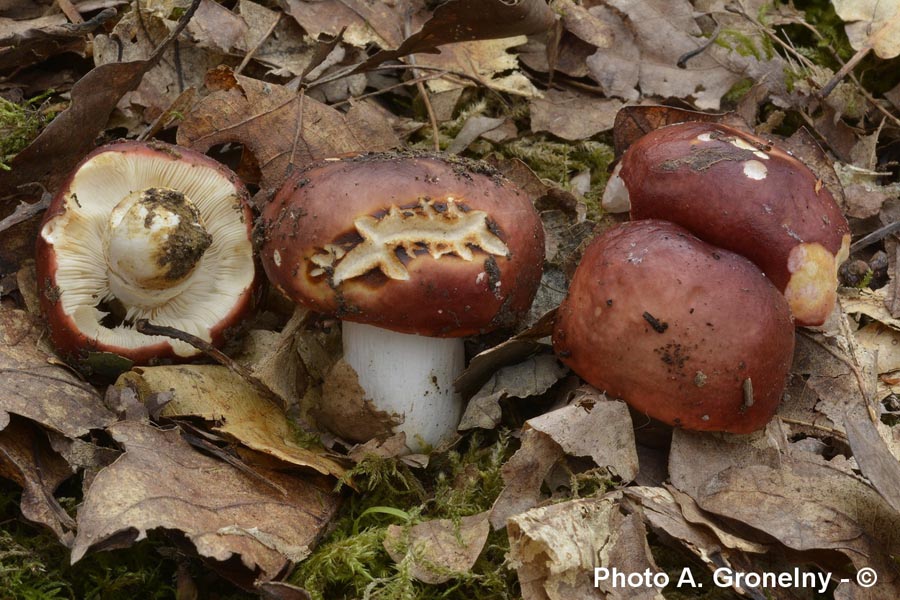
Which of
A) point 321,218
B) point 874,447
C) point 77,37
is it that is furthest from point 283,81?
point 874,447

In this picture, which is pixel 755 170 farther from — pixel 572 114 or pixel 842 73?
pixel 842 73

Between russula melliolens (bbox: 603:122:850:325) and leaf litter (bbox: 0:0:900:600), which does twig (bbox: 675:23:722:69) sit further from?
russula melliolens (bbox: 603:122:850:325)

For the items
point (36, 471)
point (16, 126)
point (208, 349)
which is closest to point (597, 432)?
point (208, 349)

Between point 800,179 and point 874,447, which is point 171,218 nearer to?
point 800,179

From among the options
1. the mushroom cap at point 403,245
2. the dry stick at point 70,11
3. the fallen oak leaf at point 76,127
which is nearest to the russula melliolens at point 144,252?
the fallen oak leaf at point 76,127

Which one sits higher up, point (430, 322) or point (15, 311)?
point (430, 322)

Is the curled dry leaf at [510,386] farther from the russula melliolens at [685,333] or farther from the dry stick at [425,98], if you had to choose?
the dry stick at [425,98]
